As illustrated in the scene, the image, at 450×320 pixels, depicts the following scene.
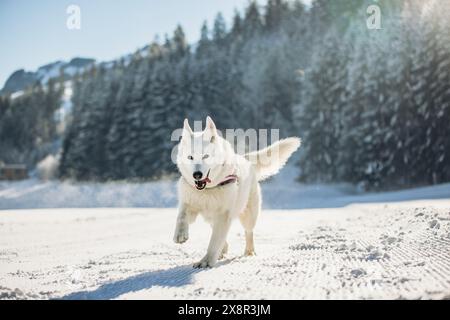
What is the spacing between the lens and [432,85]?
2389 cm

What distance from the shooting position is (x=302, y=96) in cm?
3356

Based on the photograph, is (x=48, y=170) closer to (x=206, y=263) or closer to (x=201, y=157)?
(x=201, y=157)

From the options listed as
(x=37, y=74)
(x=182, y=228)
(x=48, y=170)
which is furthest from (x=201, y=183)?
(x=37, y=74)

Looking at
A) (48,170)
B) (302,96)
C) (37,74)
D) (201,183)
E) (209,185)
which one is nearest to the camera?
(201,183)

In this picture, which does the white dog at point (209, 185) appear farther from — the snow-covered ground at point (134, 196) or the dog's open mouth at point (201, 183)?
the snow-covered ground at point (134, 196)

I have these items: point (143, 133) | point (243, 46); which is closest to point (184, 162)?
point (143, 133)

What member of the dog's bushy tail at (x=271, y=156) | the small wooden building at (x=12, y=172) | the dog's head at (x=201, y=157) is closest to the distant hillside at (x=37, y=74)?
the dog's head at (x=201, y=157)

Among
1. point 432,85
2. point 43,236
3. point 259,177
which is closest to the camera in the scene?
point 259,177

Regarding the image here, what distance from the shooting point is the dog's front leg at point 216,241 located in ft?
14.5

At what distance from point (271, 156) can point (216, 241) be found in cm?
201

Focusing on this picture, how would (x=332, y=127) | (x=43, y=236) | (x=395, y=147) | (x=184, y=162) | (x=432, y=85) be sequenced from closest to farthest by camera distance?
(x=184, y=162) → (x=43, y=236) → (x=432, y=85) → (x=395, y=147) → (x=332, y=127)

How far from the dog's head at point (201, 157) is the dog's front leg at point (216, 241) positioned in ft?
1.42
